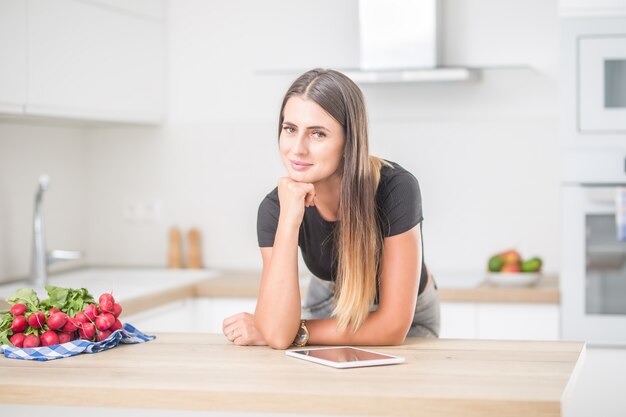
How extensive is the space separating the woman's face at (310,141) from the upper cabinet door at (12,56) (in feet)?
4.44

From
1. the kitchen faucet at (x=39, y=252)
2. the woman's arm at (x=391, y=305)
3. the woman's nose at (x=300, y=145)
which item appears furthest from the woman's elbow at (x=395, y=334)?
the kitchen faucet at (x=39, y=252)

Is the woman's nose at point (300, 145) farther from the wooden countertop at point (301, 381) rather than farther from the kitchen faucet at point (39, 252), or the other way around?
the kitchen faucet at point (39, 252)

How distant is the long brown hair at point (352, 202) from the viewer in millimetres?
2076

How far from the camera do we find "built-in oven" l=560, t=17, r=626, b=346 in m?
3.27

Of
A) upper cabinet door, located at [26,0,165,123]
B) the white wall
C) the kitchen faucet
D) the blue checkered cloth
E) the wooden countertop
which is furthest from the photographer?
the white wall

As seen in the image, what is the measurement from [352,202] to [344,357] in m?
0.39

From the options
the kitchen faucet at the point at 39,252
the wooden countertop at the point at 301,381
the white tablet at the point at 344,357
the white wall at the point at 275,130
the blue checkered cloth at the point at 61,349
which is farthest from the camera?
the white wall at the point at 275,130

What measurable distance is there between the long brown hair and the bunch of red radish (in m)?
0.51

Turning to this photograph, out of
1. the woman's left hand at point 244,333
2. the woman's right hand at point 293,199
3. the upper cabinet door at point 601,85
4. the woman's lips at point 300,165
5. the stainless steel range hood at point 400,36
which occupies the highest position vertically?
the stainless steel range hood at point 400,36

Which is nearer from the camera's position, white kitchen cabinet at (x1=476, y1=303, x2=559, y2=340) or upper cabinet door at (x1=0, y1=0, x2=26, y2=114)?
upper cabinet door at (x1=0, y1=0, x2=26, y2=114)

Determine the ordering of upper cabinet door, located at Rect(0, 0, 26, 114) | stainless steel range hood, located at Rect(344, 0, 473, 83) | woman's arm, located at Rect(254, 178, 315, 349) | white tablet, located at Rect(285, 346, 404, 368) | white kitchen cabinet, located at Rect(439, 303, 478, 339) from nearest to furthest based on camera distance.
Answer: white tablet, located at Rect(285, 346, 404, 368) → woman's arm, located at Rect(254, 178, 315, 349) → upper cabinet door, located at Rect(0, 0, 26, 114) → white kitchen cabinet, located at Rect(439, 303, 478, 339) → stainless steel range hood, located at Rect(344, 0, 473, 83)

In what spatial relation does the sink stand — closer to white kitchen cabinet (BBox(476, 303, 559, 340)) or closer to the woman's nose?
white kitchen cabinet (BBox(476, 303, 559, 340))

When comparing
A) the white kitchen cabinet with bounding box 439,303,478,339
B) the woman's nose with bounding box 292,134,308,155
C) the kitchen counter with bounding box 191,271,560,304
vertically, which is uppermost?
the woman's nose with bounding box 292,134,308,155

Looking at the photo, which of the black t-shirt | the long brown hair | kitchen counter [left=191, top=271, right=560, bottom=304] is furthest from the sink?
the long brown hair
